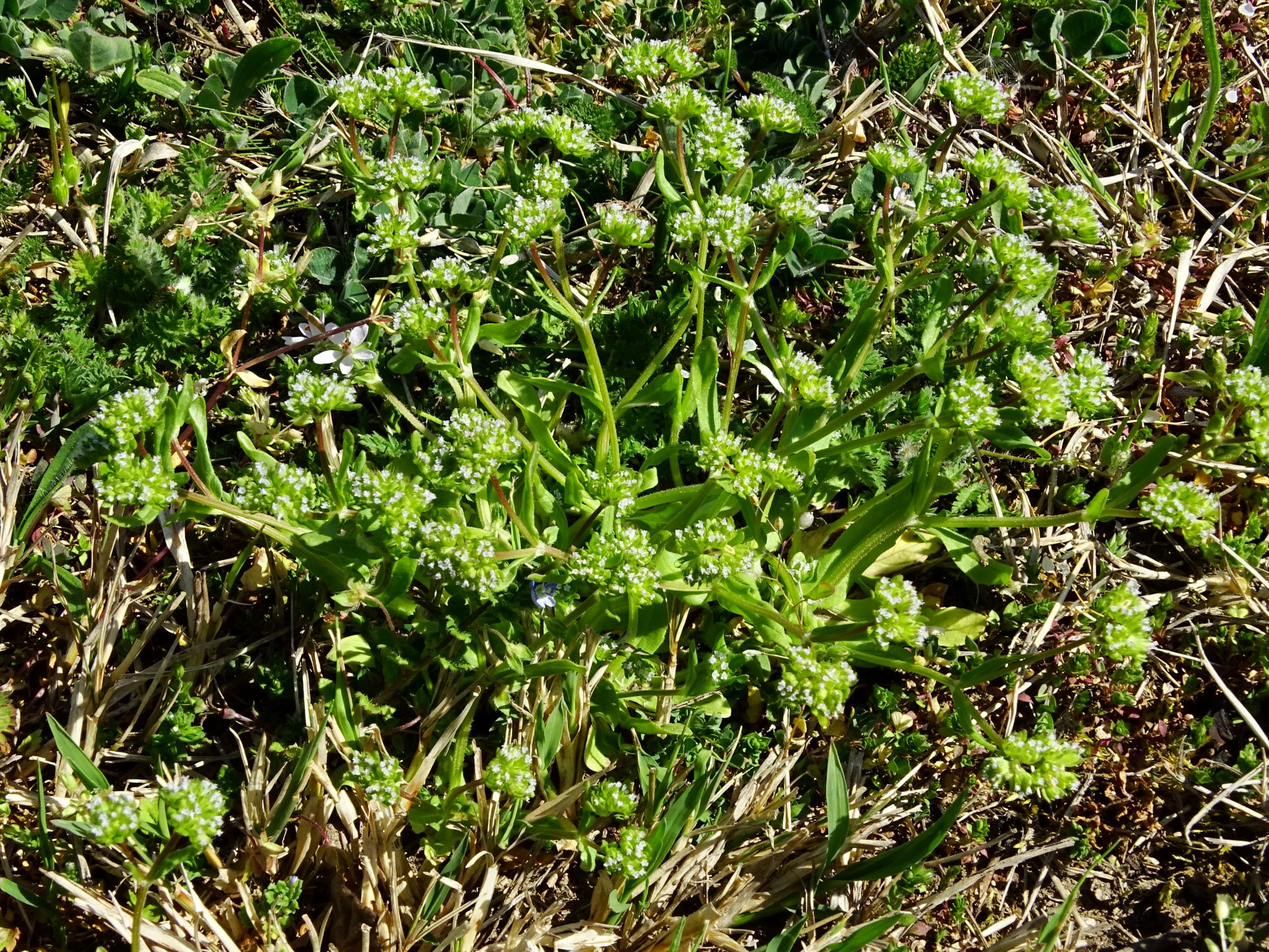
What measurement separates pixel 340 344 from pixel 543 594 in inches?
57.7

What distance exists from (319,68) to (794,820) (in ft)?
13.4

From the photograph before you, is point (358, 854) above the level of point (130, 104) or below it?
below

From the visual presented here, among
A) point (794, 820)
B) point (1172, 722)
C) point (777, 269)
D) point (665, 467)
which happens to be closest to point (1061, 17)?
point (777, 269)

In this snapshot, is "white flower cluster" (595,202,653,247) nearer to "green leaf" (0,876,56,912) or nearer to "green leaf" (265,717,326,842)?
"green leaf" (265,717,326,842)

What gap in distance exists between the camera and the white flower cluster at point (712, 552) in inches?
132

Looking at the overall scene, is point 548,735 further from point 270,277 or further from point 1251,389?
point 1251,389

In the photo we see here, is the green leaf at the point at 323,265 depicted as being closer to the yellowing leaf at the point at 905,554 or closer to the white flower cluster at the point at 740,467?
the white flower cluster at the point at 740,467

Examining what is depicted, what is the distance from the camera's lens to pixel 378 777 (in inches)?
132

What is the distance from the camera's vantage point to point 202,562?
4.11 metres

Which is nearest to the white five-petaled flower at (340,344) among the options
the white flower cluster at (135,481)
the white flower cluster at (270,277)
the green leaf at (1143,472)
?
the white flower cluster at (270,277)

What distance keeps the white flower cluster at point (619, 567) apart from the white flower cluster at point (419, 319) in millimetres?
930

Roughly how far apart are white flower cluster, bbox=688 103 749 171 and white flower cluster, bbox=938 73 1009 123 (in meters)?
0.77

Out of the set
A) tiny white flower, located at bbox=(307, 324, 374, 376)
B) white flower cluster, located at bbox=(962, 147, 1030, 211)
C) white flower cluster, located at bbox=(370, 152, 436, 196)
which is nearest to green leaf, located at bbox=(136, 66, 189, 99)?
tiny white flower, located at bbox=(307, 324, 374, 376)

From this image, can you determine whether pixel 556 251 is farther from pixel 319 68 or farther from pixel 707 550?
pixel 319 68
